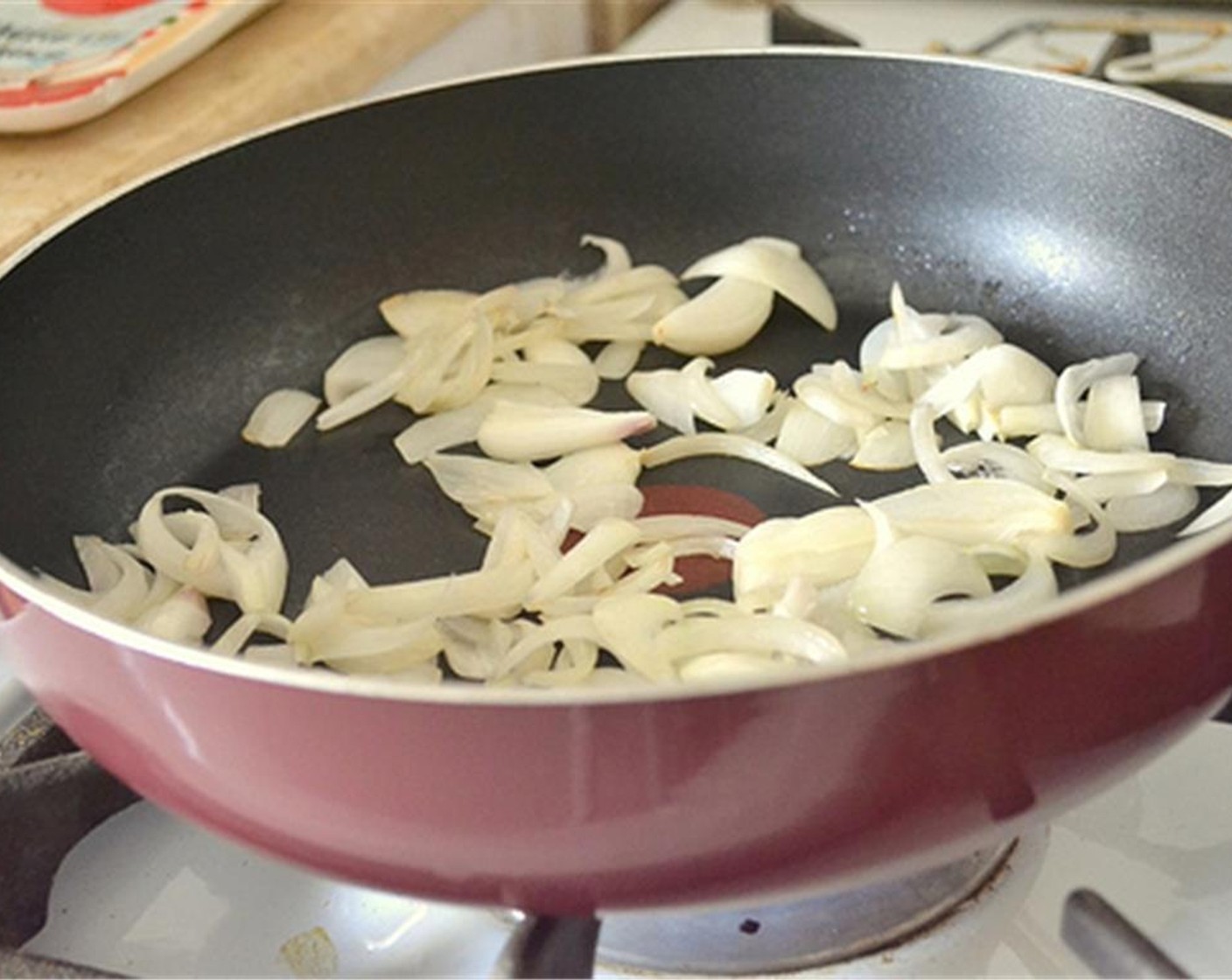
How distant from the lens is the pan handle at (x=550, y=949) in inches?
21.0

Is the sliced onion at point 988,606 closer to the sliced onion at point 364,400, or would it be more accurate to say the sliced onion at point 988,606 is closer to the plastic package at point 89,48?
the sliced onion at point 364,400

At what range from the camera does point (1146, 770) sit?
0.66m

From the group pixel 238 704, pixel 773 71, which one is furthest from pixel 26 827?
pixel 773 71

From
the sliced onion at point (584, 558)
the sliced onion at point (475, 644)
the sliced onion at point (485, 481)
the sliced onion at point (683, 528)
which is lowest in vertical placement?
the sliced onion at point (683, 528)

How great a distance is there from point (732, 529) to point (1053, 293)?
24cm

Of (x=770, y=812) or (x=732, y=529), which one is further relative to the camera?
(x=732, y=529)

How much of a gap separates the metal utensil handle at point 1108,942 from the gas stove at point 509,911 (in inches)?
2.5

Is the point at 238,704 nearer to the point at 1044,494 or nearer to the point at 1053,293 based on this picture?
the point at 1044,494

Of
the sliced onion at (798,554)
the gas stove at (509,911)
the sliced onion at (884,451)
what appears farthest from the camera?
the sliced onion at (884,451)

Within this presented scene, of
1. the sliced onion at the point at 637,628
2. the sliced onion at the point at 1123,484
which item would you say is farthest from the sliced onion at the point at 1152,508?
the sliced onion at the point at 637,628

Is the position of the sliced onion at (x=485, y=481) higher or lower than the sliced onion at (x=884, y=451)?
higher

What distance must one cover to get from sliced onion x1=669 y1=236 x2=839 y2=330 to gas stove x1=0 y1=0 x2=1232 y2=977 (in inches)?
12.3

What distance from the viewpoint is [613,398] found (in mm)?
870

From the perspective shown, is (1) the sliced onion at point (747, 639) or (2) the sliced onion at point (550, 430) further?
(2) the sliced onion at point (550, 430)
